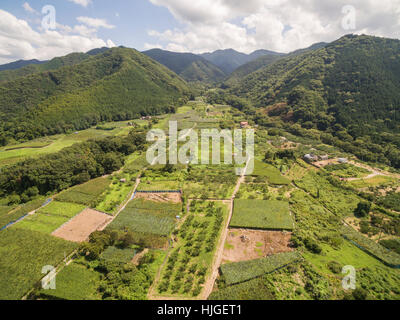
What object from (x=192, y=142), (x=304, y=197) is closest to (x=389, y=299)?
(x=304, y=197)

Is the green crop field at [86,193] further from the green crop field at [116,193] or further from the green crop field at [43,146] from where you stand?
the green crop field at [43,146]

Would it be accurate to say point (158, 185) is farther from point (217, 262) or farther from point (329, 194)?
point (329, 194)

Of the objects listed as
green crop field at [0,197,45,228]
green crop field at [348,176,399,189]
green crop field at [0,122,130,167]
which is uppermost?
green crop field at [0,122,130,167]

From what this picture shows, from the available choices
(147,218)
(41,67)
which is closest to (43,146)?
→ (147,218)

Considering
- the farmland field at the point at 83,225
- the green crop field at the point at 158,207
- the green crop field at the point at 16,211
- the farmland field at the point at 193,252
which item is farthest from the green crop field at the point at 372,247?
the green crop field at the point at 16,211

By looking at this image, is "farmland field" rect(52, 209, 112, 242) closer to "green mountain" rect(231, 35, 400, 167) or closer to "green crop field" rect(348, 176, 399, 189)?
"green crop field" rect(348, 176, 399, 189)

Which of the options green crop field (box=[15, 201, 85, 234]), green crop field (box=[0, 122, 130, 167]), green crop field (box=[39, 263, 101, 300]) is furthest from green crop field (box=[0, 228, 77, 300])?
green crop field (box=[0, 122, 130, 167])
